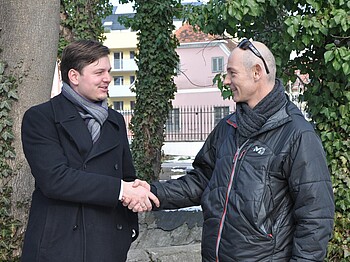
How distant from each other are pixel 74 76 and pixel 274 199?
1322mm

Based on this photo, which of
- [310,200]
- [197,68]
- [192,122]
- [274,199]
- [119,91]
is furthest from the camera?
[119,91]

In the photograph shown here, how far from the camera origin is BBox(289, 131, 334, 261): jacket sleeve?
9.12 feet

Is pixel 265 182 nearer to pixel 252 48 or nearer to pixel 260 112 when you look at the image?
pixel 260 112

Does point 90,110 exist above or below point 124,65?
below

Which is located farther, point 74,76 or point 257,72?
point 74,76

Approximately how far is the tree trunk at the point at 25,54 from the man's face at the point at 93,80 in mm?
Result: 2365

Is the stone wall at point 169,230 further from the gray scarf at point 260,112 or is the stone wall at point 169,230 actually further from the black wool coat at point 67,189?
the gray scarf at point 260,112

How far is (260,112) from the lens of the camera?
3.02m

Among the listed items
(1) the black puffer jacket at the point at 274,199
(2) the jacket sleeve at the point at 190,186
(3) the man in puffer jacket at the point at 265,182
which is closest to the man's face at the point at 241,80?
(3) the man in puffer jacket at the point at 265,182

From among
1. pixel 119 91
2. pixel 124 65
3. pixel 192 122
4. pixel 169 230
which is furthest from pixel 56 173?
pixel 124 65

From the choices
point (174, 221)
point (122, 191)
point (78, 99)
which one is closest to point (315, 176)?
point (122, 191)

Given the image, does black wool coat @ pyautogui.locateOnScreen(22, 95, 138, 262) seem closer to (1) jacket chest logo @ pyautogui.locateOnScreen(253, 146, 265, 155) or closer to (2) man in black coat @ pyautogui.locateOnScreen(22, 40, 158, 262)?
(2) man in black coat @ pyautogui.locateOnScreen(22, 40, 158, 262)

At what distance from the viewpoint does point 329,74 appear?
5.34 m

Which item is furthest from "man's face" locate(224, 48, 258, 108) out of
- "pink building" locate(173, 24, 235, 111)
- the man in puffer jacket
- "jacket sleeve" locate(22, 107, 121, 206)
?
"pink building" locate(173, 24, 235, 111)
